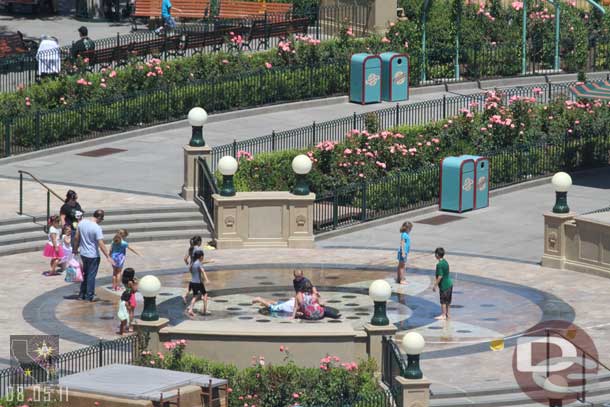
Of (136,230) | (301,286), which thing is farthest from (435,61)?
(301,286)

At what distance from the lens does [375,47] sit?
52.8 meters

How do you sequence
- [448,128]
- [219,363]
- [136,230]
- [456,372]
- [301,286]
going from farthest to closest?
[448,128], [136,230], [301,286], [456,372], [219,363]

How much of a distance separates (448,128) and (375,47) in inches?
319

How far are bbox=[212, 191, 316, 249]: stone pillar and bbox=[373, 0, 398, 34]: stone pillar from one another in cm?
1776

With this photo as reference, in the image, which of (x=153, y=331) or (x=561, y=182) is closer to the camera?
(x=153, y=331)

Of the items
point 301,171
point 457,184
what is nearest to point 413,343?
point 301,171

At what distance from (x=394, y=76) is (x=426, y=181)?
912 cm

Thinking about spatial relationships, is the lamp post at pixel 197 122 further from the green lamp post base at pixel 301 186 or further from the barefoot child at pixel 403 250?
the barefoot child at pixel 403 250

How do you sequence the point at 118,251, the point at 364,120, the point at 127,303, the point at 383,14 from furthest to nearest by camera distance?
the point at 383,14, the point at 364,120, the point at 118,251, the point at 127,303

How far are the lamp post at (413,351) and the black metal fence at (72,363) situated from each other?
14.6 ft

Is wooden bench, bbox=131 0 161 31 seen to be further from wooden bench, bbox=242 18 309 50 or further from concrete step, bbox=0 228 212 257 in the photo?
concrete step, bbox=0 228 212 257

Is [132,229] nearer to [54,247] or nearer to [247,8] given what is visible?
[54,247]

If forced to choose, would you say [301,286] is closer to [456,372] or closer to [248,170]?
[456,372]

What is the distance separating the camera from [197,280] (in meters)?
32.8
